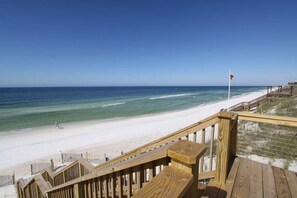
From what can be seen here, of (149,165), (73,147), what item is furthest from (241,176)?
(73,147)

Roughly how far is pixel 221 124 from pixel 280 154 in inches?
194

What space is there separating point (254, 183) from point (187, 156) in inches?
110

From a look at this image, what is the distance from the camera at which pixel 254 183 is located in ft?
9.97

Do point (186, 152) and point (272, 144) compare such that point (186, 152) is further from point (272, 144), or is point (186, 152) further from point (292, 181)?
point (272, 144)

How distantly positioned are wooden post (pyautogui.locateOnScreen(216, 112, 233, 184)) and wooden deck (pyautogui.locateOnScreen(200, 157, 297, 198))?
15cm

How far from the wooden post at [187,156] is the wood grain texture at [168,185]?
0.04 m

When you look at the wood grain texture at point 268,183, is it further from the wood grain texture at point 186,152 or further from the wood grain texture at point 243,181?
the wood grain texture at point 186,152

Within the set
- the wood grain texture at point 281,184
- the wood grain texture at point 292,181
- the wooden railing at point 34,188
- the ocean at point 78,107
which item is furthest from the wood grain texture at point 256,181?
the ocean at point 78,107

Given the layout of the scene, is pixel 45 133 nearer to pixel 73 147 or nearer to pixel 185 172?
pixel 73 147

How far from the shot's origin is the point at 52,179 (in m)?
6.20

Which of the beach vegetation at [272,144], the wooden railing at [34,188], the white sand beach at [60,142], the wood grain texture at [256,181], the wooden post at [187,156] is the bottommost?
the white sand beach at [60,142]

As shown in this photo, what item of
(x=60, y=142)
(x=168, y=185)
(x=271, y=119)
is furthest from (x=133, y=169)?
(x=60, y=142)

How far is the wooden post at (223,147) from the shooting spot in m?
2.89

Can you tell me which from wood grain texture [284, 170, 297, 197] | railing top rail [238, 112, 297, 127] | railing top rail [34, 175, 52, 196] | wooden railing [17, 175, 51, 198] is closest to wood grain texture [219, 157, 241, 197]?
wood grain texture [284, 170, 297, 197]
